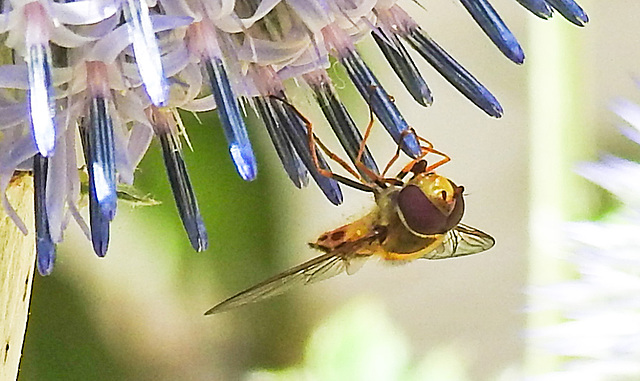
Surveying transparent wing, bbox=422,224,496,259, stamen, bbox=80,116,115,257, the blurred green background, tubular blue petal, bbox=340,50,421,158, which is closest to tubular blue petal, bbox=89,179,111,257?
stamen, bbox=80,116,115,257

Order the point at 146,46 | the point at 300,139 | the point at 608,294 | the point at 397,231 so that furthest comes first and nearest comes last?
1. the point at 608,294
2. the point at 397,231
3. the point at 300,139
4. the point at 146,46

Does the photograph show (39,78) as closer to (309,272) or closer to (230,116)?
(230,116)

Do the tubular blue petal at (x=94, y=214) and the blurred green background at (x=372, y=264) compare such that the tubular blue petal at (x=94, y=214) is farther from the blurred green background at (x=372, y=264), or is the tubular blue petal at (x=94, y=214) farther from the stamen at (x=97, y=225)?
the blurred green background at (x=372, y=264)

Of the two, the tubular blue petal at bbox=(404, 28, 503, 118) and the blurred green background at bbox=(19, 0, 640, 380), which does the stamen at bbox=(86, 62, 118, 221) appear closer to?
the tubular blue petal at bbox=(404, 28, 503, 118)

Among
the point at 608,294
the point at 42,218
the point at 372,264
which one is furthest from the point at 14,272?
the point at 372,264

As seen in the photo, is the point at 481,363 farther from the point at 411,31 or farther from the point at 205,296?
the point at 411,31

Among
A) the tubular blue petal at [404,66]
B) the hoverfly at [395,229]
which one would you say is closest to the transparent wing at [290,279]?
the hoverfly at [395,229]

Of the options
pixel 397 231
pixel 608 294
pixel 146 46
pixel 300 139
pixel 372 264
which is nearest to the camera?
pixel 146 46
